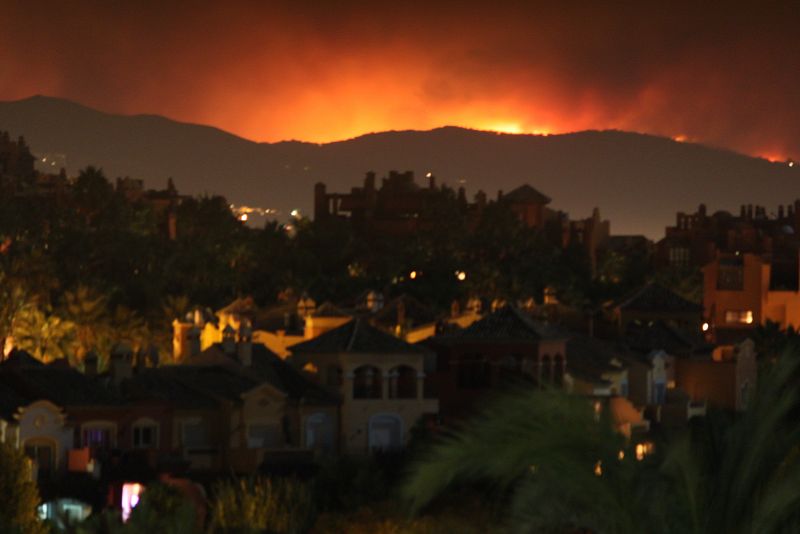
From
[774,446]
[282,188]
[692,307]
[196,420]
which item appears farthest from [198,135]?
[774,446]

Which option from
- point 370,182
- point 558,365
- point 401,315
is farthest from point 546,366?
point 370,182

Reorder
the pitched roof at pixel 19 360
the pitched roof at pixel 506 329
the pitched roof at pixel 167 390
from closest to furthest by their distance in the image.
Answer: the pitched roof at pixel 167 390
the pitched roof at pixel 19 360
the pitched roof at pixel 506 329

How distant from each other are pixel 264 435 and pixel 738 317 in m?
42.8

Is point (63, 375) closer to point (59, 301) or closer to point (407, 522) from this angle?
point (407, 522)

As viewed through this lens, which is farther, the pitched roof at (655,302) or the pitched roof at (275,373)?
the pitched roof at (655,302)

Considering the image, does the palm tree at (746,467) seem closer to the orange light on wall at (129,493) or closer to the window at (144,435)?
the orange light on wall at (129,493)

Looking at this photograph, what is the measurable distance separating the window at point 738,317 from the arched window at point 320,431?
39801 millimetres

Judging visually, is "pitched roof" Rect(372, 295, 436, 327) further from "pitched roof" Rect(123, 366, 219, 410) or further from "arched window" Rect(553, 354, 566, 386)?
"pitched roof" Rect(123, 366, 219, 410)

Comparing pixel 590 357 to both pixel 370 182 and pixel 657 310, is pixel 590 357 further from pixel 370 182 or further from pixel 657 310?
pixel 370 182

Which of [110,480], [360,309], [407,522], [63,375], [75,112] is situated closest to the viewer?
[407,522]

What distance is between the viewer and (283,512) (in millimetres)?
31719

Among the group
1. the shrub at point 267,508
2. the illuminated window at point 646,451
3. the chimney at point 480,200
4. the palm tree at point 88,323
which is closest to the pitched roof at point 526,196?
the chimney at point 480,200

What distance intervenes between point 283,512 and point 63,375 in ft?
36.0

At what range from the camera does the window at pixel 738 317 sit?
82750 millimetres
